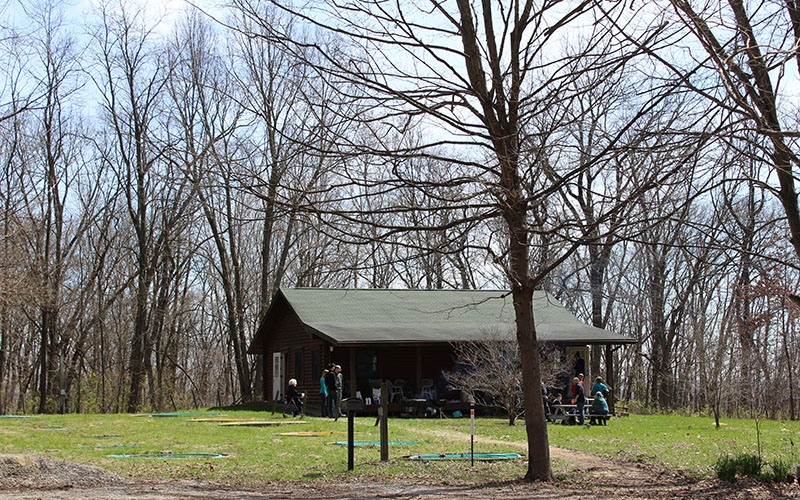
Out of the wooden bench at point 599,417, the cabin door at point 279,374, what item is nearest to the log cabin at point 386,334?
the cabin door at point 279,374

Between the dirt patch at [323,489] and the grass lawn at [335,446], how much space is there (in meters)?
0.63

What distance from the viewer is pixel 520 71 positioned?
9703mm

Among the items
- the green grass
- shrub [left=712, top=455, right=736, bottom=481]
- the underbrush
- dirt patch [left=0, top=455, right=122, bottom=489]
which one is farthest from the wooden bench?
dirt patch [left=0, top=455, right=122, bottom=489]

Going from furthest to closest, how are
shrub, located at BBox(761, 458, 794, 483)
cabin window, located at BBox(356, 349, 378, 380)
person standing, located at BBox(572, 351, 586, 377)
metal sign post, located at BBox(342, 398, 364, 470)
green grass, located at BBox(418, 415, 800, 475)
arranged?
person standing, located at BBox(572, 351, 586, 377), cabin window, located at BBox(356, 349, 378, 380), green grass, located at BBox(418, 415, 800, 475), metal sign post, located at BBox(342, 398, 364, 470), shrub, located at BBox(761, 458, 794, 483)

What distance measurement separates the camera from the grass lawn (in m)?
11.2

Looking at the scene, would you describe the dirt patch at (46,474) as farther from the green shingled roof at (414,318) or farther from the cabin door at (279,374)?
the cabin door at (279,374)

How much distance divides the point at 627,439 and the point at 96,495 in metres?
11.7

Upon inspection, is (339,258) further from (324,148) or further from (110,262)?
(324,148)

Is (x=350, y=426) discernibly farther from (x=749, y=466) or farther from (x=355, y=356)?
(x=355, y=356)

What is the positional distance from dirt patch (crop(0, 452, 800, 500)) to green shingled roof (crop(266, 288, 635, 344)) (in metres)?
12.4

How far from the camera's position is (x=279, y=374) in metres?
31.5

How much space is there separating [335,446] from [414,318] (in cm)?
1434

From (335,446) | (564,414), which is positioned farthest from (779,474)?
(564,414)

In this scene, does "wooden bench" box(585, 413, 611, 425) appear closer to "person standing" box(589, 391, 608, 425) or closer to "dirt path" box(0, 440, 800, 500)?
"person standing" box(589, 391, 608, 425)
